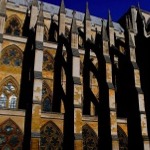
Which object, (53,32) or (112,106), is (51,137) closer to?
(112,106)

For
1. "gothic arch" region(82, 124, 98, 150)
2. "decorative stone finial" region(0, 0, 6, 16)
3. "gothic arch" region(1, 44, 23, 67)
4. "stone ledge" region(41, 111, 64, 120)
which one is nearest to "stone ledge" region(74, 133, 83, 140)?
"gothic arch" region(82, 124, 98, 150)

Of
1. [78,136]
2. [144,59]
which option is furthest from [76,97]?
[144,59]

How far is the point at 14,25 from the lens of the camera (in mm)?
27672

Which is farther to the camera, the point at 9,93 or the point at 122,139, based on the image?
the point at 122,139

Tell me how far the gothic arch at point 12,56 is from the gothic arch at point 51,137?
673cm

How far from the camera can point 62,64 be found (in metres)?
23.7

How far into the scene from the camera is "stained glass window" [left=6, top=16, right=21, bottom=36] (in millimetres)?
27189

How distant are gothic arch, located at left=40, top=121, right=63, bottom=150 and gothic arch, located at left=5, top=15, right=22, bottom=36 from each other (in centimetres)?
1206

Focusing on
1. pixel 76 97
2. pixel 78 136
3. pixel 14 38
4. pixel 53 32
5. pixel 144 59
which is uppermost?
pixel 53 32

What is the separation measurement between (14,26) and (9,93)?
29.4 ft

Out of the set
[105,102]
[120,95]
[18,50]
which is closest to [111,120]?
[105,102]

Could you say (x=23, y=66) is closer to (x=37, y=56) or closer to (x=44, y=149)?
(x=37, y=56)

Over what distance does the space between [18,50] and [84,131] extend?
9417 mm

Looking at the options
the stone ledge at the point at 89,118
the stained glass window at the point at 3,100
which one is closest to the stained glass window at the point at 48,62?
the stained glass window at the point at 3,100
